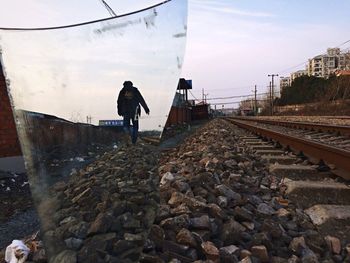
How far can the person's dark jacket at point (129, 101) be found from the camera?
7.41ft

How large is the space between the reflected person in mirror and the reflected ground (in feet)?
0.12

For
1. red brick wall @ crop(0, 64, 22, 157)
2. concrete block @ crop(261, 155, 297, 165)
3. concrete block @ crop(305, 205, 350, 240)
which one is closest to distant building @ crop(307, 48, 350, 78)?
concrete block @ crop(261, 155, 297, 165)

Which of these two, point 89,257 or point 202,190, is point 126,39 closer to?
point 89,257

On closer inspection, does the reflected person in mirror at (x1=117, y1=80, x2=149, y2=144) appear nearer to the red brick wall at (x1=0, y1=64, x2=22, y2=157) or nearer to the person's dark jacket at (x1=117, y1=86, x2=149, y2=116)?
the person's dark jacket at (x1=117, y1=86, x2=149, y2=116)

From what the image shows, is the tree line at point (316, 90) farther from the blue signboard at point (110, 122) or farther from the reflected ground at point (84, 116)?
the blue signboard at point (110, 122)

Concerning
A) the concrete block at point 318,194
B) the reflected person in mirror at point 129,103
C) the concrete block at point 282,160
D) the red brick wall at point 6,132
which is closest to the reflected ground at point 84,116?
the reflected person in mirror at point 129,103

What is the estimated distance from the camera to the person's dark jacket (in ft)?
7.41

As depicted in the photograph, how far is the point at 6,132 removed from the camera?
8.75m

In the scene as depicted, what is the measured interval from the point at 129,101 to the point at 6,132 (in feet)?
24.0

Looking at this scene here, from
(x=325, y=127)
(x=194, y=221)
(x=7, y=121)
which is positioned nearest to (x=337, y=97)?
(x=325, y=127)

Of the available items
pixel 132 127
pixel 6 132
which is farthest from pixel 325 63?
pixel 132 127

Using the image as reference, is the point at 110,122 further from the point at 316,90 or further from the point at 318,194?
the point at 316,90

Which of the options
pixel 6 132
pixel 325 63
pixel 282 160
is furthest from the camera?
pixel 325 63

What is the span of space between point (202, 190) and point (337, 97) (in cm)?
5121
